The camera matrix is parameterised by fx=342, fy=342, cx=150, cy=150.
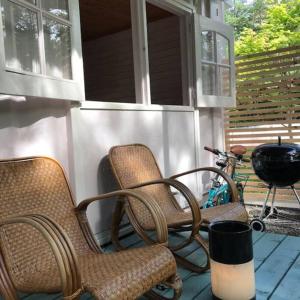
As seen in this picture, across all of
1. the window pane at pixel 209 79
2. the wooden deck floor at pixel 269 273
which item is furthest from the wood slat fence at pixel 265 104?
the wooden deck floor at pixel 269 273

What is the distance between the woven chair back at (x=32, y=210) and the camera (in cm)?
168

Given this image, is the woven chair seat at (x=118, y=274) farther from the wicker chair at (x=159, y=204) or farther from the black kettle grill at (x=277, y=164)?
the black kettle grill at (x=277, y=164)

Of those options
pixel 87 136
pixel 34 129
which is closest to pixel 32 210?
pixel 34 129

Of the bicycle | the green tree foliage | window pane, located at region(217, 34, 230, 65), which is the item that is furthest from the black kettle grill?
the green tree foliage

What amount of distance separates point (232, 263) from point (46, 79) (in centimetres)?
149

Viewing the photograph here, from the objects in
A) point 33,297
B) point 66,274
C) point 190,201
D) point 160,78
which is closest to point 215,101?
point 160,78

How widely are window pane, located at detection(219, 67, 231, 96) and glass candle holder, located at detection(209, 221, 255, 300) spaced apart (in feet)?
9.49

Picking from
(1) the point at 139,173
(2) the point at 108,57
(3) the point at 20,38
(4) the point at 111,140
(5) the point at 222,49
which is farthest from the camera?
(2) the point at 108,57

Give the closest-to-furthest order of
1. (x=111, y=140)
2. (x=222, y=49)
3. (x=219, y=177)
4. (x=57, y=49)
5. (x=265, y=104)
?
(x=57, y=49), (x=111, y=140), (x=219, y=177), (x=222, y=49), (x=265, y=104)

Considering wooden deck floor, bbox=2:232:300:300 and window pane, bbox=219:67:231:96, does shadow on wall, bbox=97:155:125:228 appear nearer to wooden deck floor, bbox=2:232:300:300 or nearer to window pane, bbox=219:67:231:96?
wooden deck floor, bbox=2:232:300:300

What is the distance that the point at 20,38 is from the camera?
1997 mm

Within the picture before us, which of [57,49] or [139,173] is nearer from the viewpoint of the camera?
[57,49]

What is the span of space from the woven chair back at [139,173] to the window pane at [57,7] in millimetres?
1039

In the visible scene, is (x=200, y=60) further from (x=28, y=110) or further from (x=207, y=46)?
(x=28, y=110)
